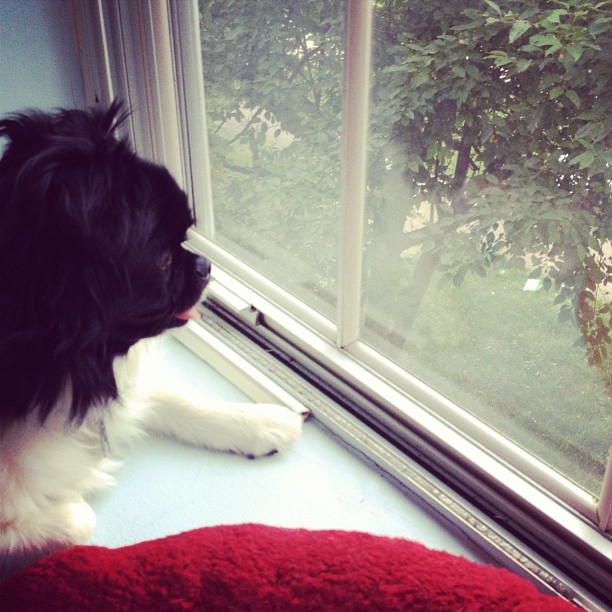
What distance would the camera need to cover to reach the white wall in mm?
1673

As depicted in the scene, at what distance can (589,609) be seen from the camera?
1.01 meters

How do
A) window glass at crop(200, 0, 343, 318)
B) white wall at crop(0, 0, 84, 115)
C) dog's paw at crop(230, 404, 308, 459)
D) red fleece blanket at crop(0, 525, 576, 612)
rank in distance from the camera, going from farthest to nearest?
white wall at crop(0, 0, 84, 115)
window glass at crop(200, 0, 343, 318)
dog's paw at crop(230, 404, 308, 459)
red fleece blanket at crop(0, 525, 576, 612)

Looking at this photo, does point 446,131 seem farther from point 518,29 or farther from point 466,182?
point 518,29

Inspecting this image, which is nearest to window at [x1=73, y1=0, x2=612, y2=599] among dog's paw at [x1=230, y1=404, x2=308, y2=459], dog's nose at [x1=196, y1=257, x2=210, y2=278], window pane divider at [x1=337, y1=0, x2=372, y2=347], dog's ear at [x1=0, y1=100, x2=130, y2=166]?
window pane divider at [x1=337, y1=0, x2=372, y2=347]

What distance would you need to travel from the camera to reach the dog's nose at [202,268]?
1113 mm

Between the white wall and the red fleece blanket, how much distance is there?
127cm

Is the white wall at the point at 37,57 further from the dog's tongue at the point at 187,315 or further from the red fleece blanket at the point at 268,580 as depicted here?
the red fleece blanket at the point at 268,580

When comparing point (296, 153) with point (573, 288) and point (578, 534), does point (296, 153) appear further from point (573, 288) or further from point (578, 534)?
point (578, 534)

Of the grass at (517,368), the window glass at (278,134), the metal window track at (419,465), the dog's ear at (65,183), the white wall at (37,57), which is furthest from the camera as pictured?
the white wall at (37,57)

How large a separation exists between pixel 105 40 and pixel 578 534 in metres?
1.61

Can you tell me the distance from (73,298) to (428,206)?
819 mm

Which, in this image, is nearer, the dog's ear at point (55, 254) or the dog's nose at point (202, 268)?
the dog's ear at point (55, 254)

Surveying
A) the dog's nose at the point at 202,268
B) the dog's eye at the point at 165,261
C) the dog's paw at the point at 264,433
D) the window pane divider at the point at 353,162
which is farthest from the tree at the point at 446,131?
the dog's eye at the point at 165,261

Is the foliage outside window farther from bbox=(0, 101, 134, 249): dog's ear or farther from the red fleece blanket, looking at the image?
bbox=(0, 101, 134, 249): dog's ear
